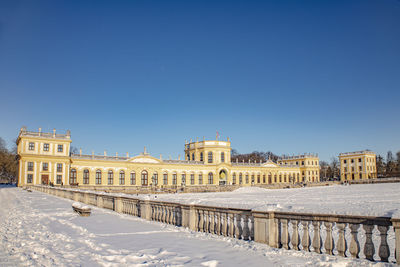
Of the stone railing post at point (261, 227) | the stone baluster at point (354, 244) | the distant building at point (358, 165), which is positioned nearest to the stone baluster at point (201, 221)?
the stone railing post at point (261, 227)

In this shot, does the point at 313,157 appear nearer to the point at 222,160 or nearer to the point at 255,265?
the point at 222,160

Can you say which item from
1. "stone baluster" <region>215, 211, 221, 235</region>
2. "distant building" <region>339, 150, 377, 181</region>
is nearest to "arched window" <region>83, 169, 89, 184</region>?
"stone baluster" <region>215, 211, 221, 235</region>

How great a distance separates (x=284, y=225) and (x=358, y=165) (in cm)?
10468

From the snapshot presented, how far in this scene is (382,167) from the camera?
10962 centimetres

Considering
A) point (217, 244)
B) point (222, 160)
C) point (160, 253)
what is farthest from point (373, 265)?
point (222, 160)

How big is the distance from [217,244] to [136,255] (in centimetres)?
215

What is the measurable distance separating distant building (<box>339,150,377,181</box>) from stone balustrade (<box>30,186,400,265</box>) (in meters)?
A: 97.3

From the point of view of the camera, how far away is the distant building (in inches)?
3880

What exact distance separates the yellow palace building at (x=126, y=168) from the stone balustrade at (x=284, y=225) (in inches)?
1467

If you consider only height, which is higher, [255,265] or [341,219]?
[341,219]

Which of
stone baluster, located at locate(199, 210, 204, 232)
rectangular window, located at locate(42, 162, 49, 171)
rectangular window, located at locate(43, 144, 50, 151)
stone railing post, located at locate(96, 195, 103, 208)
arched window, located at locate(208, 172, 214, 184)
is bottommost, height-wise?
arched window, located at locate(208, 172, 214, 184)

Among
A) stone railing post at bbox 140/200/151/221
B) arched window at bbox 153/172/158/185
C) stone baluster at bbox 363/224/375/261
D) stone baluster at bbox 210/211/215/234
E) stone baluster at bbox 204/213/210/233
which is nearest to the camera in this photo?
stone baluster at bbox 363/224/375/261

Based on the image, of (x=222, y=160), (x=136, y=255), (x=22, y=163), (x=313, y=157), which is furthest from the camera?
(x=313, y=157)

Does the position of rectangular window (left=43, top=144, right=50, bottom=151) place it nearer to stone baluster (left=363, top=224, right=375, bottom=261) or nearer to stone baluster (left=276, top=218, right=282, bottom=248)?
stone baluster (left=276, top=218, right=282, bottom=248)
